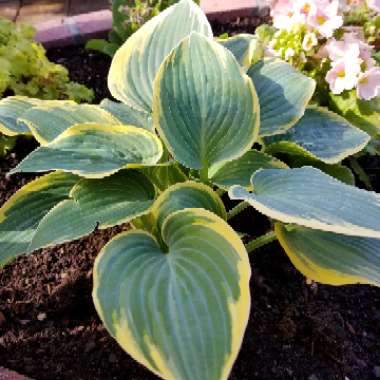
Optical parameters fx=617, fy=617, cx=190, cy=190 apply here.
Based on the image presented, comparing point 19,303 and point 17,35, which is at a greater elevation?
point 17,35

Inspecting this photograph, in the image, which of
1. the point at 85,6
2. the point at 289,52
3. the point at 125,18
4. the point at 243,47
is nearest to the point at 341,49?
the point at 289,52

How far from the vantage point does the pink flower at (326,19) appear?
1627mm

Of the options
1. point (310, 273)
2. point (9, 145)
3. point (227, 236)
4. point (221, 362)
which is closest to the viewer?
point (221, 362)

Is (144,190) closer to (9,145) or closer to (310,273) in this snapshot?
(310,273)

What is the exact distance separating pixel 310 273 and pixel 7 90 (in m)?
1.18

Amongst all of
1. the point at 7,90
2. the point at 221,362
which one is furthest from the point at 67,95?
the point at 221,362

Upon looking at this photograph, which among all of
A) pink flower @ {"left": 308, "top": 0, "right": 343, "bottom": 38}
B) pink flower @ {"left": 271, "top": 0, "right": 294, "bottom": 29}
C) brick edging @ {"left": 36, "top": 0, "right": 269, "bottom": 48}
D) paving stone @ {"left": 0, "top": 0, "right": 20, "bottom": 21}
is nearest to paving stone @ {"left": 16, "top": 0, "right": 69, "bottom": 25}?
paving stone @ {"left": 0, "top": 0, "right": 20, "bottom": 21}

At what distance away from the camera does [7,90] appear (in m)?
1.92

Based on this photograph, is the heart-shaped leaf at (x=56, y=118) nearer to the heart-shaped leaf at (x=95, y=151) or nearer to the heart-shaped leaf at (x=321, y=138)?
the heart-shaped leaf at (x=95, y=151)

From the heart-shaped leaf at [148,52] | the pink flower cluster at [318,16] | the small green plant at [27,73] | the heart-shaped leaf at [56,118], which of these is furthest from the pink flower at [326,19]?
the small green plant at [27,73]

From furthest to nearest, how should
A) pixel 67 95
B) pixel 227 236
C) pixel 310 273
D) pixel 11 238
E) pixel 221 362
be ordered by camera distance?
pixel 67 95 → pixel 11 238 → pixel 310 273 → pixel 227 236 → pixel 221 362

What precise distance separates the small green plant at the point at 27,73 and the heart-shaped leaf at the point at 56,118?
397 mm

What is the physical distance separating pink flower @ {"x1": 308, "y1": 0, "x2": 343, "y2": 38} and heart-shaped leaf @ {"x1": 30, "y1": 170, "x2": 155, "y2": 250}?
688 mm

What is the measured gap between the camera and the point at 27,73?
1862mm
